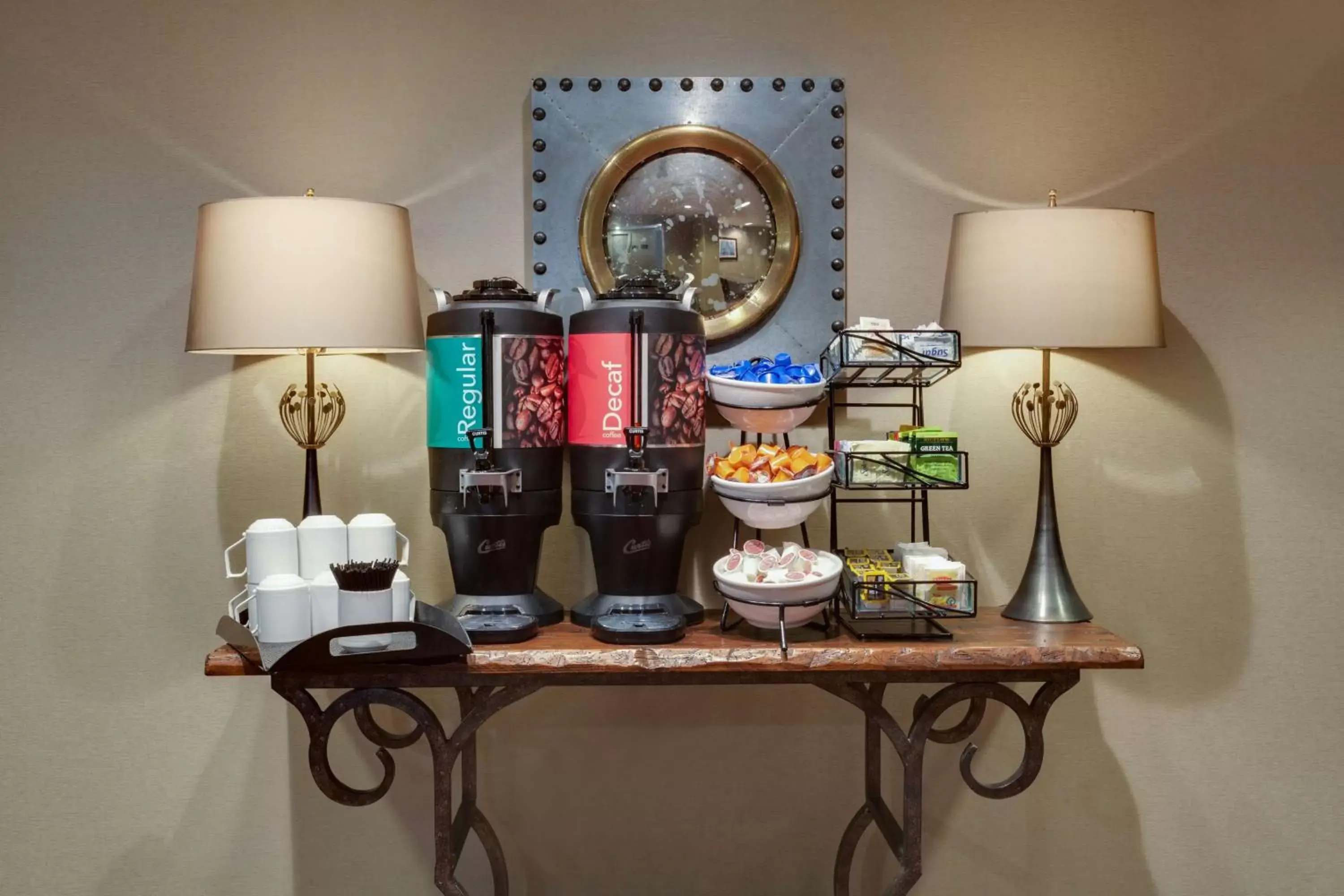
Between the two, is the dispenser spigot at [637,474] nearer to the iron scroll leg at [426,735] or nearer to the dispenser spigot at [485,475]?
the dispenser spigot at [485,475]

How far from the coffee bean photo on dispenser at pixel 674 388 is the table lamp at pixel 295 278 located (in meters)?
0.48

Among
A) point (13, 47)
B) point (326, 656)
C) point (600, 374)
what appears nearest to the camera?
point (326, 656)

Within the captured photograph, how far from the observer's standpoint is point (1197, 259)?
7.73ft

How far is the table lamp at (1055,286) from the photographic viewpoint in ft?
6.59

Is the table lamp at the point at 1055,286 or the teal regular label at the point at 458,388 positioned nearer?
the teal regular label at the point at 458,388

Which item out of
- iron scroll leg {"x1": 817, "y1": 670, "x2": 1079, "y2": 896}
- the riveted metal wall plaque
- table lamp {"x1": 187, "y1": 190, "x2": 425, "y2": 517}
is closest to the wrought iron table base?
iron scroll leg {"x1": 817, "y1": 670, "x2": 1079, "y2": 896}

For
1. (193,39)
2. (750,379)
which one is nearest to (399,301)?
(750,379)

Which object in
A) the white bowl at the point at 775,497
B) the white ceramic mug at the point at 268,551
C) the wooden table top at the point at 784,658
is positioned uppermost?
the white bowl at the point at 775,497

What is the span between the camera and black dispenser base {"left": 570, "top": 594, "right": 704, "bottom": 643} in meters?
1.87

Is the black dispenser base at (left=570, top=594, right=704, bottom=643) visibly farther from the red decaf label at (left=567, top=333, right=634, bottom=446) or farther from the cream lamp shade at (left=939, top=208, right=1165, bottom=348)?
the cream lamp shade at (left=939, top=208, right=1165, bottom=348)

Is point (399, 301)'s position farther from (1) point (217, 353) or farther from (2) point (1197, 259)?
(2) point (1197, 259)

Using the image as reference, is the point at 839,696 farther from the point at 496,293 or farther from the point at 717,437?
the point at 496,293

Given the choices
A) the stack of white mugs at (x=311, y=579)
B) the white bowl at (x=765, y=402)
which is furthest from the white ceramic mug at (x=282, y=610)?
the white bowl at (x=765, y=402)

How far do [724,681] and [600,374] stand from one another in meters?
0.56
